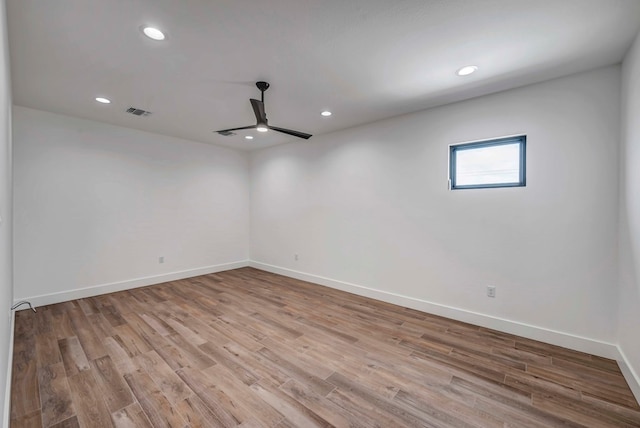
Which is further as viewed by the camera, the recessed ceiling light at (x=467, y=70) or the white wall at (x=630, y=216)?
the recessed ceiling light at (x=467, y=70)

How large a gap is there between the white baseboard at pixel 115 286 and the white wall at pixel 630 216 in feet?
18.9

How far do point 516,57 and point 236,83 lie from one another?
2.58 meters

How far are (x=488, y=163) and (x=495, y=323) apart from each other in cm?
181

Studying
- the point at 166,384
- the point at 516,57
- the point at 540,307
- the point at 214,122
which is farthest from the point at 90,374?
the point at 516,57

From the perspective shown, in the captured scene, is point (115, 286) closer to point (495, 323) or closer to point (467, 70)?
point (495, 323)

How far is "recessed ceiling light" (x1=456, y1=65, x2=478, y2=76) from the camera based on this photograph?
96.5 inches

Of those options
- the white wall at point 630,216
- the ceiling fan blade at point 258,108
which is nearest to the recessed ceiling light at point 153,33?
the ceiling fan blade at point 258,108

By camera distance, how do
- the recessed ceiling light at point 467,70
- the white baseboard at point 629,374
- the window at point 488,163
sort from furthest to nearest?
the window at point 488,163, the recessed ceiling light at point 467,70, the white baseboard at point 629,374

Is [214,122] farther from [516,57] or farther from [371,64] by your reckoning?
[516,57]

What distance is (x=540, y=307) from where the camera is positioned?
9.05ft

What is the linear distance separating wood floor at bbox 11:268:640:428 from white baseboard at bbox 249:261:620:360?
10 cm

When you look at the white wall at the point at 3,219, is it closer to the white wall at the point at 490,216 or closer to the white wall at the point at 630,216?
the white wall at the point at 490,216

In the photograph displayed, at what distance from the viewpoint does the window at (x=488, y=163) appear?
2.89 meters

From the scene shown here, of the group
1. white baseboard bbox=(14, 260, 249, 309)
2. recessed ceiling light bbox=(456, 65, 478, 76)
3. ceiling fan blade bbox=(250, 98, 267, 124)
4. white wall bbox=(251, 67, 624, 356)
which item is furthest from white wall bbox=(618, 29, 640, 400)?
white baseboard bbox=(14, 260, 249, 309)
